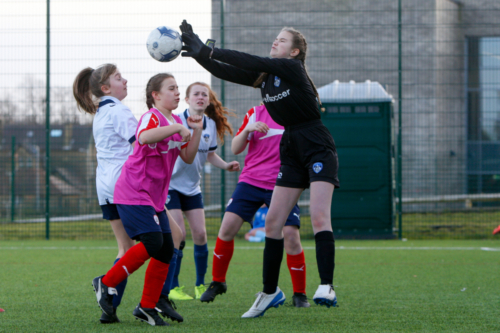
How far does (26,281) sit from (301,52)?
343 cm

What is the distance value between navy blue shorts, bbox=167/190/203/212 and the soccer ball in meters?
1.43

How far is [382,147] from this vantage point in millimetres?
9773

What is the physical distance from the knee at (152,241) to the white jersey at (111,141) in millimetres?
464

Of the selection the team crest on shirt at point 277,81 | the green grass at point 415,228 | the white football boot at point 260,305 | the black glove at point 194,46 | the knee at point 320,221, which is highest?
the black glove at point 194,46

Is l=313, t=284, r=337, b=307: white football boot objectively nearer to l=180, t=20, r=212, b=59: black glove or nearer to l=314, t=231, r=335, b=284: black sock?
l=314, t=231, r=335, b=284: black sock

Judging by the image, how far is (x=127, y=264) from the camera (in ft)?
11.3

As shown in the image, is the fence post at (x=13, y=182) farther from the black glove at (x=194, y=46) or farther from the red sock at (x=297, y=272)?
the black glove at (x=194, y=46)

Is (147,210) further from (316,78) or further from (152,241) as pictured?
(316,78)

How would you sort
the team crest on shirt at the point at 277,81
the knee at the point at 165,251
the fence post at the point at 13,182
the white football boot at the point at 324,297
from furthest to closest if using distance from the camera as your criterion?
the fence post at the point at 13,182 < the team crest on shirt at the point at 277,81 < the knee at the point at 165,251 < the white football boot at the point at 324,297

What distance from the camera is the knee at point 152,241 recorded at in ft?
11.2

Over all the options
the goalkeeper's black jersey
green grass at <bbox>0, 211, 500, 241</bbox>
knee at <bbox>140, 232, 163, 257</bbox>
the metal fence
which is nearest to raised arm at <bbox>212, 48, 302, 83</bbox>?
the goalkeeper's black jersey

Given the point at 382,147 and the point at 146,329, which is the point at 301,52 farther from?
the point at 382,147

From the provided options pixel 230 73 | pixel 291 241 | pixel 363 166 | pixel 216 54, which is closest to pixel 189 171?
pixel 291 241

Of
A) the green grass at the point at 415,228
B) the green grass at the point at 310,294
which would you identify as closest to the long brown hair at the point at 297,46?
the green grass at the point at 310,294
